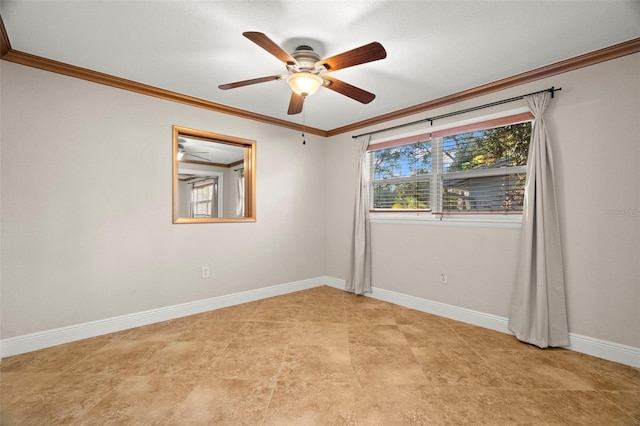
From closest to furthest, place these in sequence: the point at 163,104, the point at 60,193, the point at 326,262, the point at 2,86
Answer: the point at 2,86
the point at 60,193
the point at 163,104
the point at 326,262

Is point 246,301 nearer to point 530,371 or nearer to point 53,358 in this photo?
point 53,358

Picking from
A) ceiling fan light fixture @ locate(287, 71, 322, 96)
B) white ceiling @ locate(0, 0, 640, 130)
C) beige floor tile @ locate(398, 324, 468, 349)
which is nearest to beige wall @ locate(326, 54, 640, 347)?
white ceiling @ locate(0, 0, 640, 130)

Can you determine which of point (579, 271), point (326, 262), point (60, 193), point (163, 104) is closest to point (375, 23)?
point (163, 104)

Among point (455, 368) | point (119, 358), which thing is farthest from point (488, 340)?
point (119, 358)

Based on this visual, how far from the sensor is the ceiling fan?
186 cm

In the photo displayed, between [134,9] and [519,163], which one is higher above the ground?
[134,9]

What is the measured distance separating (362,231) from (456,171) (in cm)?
141

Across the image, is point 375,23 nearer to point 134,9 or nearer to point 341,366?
point 134,9

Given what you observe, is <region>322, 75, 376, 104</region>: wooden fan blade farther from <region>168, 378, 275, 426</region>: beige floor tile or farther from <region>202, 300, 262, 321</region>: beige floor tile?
<region>202, 300, 262, 321</region>: beige floor tile

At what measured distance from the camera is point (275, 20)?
1.99 metres

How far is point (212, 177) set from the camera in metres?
3.77

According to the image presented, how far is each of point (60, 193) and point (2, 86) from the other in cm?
91

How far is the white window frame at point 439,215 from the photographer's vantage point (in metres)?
2.91

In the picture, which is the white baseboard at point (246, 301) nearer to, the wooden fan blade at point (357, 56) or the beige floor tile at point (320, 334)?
the beige floor tile at point (320, 334)
